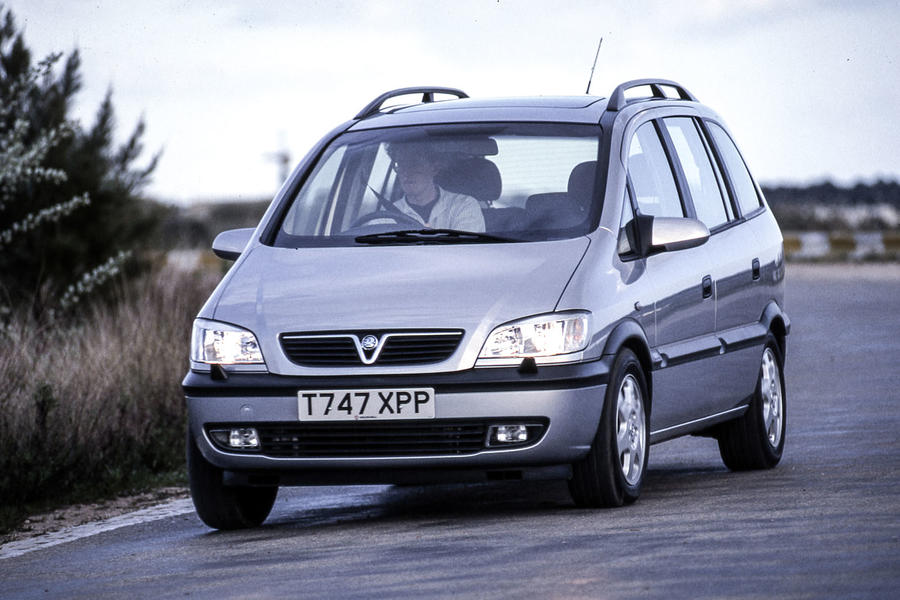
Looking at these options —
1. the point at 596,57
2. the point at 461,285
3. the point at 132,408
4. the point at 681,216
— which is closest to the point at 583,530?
the point at 461,285

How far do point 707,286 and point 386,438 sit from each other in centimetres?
220

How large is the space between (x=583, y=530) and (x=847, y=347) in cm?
1210

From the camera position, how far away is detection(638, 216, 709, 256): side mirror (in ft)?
27.5

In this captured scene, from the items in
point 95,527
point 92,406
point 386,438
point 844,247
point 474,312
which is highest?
point 474,312

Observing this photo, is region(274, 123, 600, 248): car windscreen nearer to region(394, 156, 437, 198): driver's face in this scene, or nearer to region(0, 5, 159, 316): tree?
region(394, 156, 437, 198): driver's face

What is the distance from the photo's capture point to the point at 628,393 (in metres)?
8.11

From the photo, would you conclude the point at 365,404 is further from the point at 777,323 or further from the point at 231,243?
the point at 777,323

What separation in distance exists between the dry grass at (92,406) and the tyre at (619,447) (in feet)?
9.70

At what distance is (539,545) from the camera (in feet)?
23.1

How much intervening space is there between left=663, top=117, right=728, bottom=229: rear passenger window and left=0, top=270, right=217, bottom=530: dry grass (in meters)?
3.51

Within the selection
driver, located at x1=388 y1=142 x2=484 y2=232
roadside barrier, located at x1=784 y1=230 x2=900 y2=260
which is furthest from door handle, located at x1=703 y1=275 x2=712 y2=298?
roadside barrier, located at x1=784 y1=230 x2=900 y2=260

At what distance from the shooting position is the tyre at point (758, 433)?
984cm

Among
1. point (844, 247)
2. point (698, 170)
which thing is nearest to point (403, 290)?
point (698, 170)

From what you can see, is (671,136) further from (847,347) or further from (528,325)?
(847,347)
